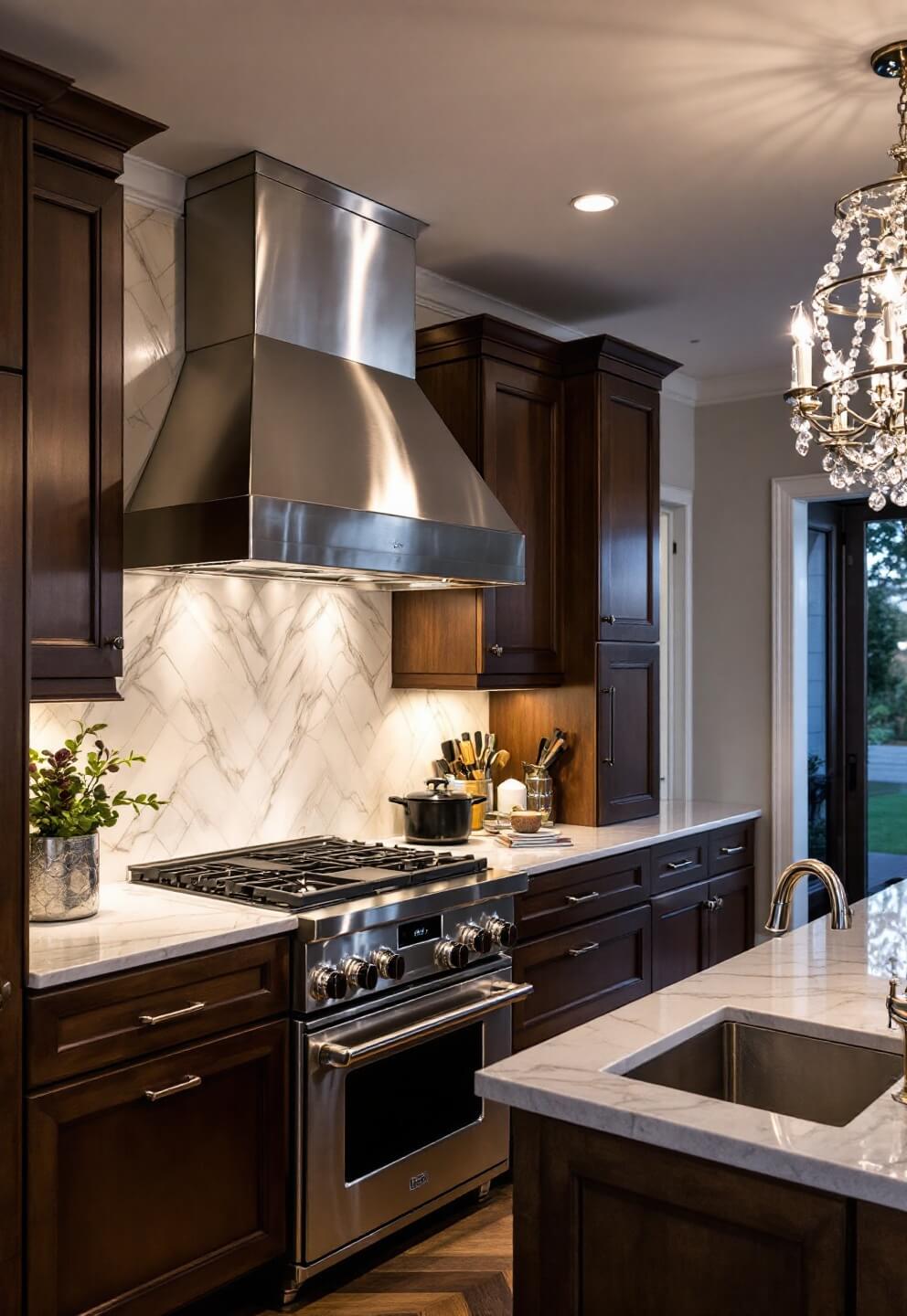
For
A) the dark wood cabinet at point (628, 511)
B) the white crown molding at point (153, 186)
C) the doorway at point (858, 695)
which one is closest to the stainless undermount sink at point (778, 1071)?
the dark wood cabinet at point (628, 511)

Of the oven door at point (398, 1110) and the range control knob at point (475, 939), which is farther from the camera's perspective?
the range control knob at point (475, 939)

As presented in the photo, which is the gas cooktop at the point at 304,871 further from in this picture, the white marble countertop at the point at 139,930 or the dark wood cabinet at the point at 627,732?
the dark wood cabinet at the point at 627,732

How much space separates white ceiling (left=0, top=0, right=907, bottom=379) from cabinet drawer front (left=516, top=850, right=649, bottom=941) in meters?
1.97

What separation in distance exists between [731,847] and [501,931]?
1.74 metres

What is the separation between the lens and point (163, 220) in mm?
3121

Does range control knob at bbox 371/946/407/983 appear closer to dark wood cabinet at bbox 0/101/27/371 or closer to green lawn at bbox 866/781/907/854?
dark wood cabinet at bbox 0/101/27/371

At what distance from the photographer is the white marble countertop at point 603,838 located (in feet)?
11.1

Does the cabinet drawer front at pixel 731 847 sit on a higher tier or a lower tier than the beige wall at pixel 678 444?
lower

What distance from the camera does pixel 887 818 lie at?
5629 millimetres

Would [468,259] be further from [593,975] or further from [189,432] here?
[593,975]

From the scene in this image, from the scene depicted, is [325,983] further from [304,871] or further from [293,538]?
[293,538]

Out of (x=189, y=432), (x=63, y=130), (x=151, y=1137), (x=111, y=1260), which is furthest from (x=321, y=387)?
(x=111, y=1260)

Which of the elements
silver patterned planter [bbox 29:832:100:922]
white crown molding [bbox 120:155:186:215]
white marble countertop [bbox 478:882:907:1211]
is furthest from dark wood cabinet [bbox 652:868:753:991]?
white crown molding [bbox 120:155:186:215]

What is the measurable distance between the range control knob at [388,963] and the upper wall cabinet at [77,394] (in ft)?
2.91
